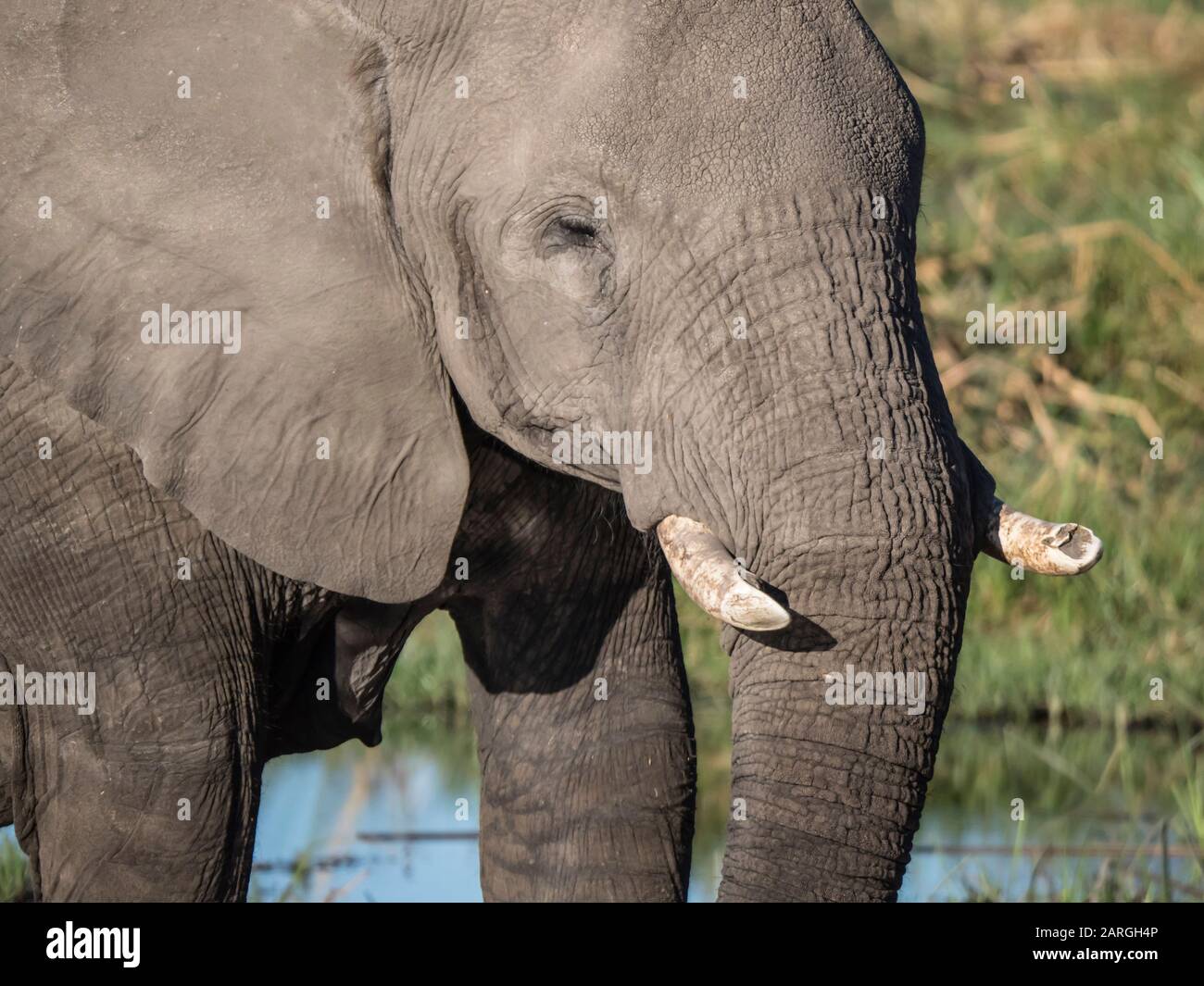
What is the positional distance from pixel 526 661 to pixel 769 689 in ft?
3.43

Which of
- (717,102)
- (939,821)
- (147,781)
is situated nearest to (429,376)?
(717,102)

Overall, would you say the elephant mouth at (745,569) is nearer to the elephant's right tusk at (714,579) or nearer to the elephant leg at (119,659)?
the elephant's right tusk at (714,579)

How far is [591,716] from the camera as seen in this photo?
430 cm

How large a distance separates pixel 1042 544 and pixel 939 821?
10.4 feet

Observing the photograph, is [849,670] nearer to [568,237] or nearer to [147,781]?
[568,237]

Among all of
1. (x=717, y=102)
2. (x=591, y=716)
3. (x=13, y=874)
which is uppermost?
(x=717, y=102)

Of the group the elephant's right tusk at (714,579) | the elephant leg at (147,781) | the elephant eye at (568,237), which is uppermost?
the elephant eye at (568,237)

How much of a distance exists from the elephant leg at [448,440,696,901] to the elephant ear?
2.06 ft

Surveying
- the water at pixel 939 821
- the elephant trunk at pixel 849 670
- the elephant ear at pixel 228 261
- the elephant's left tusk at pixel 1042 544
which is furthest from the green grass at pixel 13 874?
the elephant's left tusk at pixel 1042 544

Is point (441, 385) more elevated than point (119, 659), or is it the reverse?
Answer: point (441, 385)

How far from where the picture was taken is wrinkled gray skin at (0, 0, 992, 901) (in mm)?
3227

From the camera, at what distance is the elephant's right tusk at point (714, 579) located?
305cm

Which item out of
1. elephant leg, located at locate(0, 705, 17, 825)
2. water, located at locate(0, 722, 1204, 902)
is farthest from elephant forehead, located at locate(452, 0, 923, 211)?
water, located at locate(0, 722, 1204, 902)

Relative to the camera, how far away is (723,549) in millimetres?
3254
